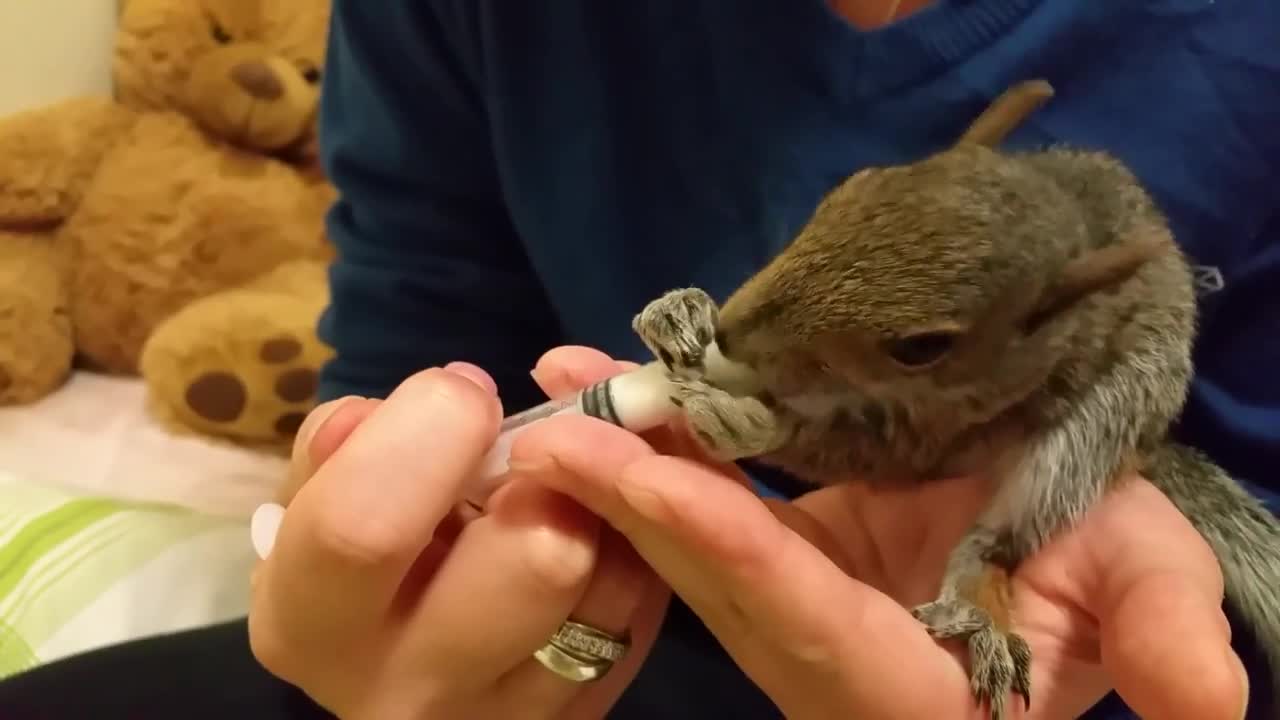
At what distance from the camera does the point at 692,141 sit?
0.96m

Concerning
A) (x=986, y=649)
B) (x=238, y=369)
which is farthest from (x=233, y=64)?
(x=986, y=649)

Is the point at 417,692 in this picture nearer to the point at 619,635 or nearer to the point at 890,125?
the point at 619,635

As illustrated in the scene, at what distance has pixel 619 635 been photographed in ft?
2.15

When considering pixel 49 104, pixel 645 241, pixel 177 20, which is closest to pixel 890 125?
pixel 645 241

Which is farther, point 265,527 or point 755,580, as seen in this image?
point 265,527

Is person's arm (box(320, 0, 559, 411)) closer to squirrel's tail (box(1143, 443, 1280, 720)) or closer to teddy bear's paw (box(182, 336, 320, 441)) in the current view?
teddy bear's paw (box(182, 336, 320, 441))

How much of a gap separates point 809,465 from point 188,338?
104cm

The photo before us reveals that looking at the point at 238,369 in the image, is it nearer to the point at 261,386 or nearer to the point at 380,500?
the point at 261,386

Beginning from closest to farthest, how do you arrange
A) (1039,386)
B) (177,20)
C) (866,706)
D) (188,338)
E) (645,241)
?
(866,706), (1039,386), (645,241), (188,338), (177,20)

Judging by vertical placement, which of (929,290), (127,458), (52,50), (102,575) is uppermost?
(929,290)

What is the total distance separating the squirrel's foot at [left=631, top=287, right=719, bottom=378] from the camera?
65 centimetres

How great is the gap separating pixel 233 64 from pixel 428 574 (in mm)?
1258

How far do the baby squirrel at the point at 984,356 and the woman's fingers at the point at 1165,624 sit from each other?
61mm

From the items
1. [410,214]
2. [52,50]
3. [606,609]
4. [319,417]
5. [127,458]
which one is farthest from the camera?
[52,50]
